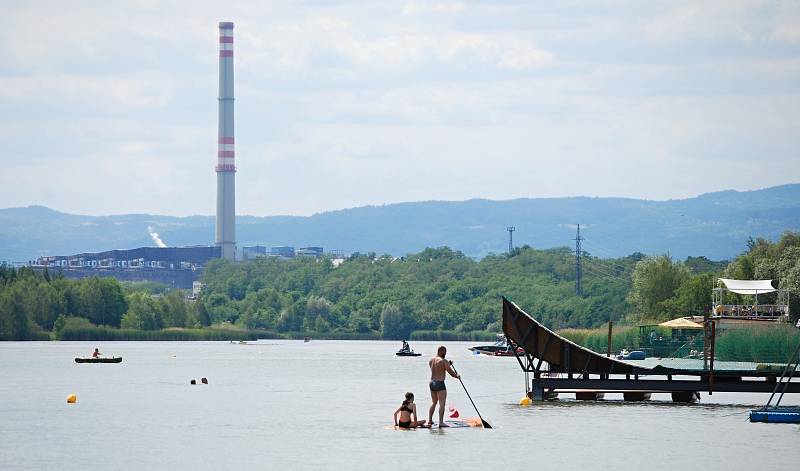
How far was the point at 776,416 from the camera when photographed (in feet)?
176

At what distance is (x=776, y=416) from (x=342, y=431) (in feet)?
47.6

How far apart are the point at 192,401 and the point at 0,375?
2965cm

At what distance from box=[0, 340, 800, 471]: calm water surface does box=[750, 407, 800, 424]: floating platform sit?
29.1 inches

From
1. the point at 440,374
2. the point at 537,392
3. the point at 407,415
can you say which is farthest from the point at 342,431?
the point at 537,392

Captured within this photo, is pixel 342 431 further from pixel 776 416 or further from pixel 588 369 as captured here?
pixel 588 369

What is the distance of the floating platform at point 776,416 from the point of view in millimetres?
53156

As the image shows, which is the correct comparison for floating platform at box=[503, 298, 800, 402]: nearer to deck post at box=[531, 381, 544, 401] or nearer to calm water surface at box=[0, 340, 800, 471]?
deck post at box=[531, 381, 544, 401]

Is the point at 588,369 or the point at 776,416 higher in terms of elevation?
the point at 588,369

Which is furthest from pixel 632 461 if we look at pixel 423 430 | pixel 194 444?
pixel 194 444

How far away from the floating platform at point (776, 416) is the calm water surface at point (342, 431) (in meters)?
0.74

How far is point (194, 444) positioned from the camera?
46.4 metres

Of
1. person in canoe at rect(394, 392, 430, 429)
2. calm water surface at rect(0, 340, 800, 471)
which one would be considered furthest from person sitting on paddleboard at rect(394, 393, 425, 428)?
calm water surface at rect(0, 340, 800, 471)

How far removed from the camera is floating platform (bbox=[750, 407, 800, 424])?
5316cm

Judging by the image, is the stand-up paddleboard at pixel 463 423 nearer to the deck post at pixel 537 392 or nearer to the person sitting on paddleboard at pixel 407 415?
the person sitting on paddleboard at pixel 407 415
